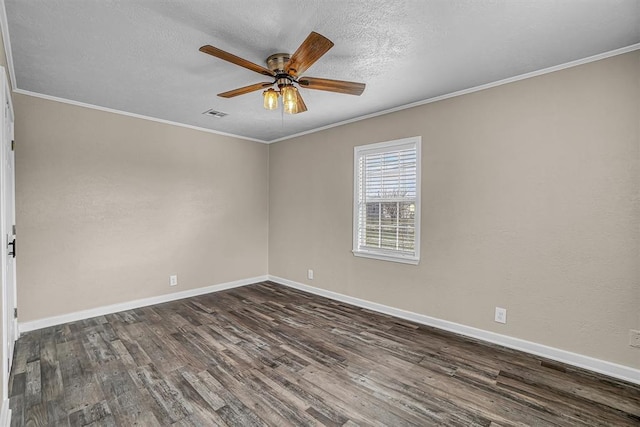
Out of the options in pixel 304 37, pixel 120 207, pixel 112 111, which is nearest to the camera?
pixel 304 37

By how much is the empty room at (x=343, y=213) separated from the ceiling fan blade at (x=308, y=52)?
20mm

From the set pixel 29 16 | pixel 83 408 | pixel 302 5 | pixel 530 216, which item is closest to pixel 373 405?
pixel 83 408

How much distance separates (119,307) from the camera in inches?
148

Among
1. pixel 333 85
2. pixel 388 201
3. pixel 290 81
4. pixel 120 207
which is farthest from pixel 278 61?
pixel 120 207

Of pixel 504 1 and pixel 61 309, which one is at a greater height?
→ pixel 504 1

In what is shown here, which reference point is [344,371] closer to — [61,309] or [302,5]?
[302,5]

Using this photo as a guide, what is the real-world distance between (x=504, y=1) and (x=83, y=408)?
3.73 m

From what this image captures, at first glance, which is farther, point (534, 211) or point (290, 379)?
point (534, 211)

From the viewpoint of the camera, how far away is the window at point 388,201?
350 cm

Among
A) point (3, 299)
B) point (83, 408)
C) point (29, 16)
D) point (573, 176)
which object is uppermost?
point (29, 16)

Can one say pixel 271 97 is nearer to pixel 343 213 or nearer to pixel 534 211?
pixel 343 213

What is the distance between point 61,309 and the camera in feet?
11.1

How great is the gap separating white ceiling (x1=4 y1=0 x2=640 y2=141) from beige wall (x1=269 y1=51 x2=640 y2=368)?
0.31m

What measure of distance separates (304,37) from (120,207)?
3173 mm
